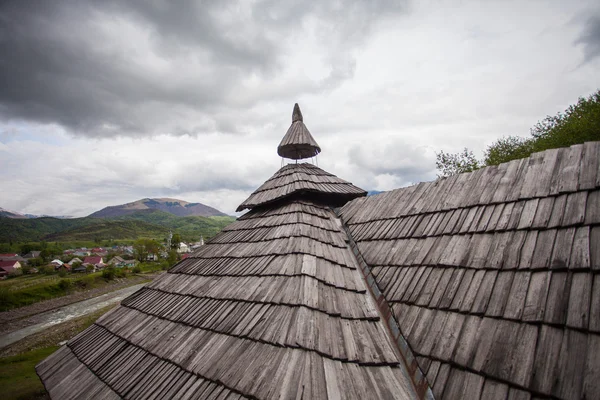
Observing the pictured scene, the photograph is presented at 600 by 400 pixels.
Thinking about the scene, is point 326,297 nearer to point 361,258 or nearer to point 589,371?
point 361,258

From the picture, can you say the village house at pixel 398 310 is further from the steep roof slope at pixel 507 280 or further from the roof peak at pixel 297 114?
the roof peak at pixel 297 114

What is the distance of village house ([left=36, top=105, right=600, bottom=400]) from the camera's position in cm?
243

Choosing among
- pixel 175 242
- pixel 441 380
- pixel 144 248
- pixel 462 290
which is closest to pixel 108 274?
pixel 144 248

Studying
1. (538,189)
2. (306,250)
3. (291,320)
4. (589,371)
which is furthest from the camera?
(306,250)

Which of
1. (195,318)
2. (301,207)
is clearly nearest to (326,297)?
(195,318)

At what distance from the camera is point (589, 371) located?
203cm

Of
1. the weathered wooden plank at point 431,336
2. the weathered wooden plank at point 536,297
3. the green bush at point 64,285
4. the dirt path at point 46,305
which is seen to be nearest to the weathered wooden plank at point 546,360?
the weathered wooden plank at point 536,297

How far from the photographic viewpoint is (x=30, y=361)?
760 inches

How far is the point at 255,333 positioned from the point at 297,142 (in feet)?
21.2

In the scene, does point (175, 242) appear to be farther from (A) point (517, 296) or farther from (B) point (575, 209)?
(B) point (575, 209)

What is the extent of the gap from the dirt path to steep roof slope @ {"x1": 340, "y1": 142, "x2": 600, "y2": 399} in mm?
44745

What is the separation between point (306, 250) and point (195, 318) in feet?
7.06

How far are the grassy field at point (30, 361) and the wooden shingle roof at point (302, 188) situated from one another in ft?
56.5

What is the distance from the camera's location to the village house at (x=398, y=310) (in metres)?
2.43
